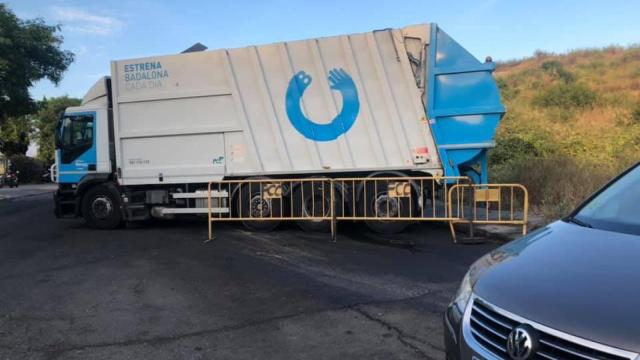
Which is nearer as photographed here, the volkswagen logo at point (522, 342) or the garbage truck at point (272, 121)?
the volkswagen logo at point (522, 342)

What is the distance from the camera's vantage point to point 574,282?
102 inches

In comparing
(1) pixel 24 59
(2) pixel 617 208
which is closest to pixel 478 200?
(2) pixel 617 208

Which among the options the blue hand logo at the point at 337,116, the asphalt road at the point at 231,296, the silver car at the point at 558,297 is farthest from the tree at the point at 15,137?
the silver car at the point at 558,297

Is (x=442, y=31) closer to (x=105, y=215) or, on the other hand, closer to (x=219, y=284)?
(x=219, y=284)

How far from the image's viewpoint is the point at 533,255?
121 inches

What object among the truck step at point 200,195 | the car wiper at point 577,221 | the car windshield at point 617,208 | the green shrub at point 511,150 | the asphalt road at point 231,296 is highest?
the green shrub at point 511,150

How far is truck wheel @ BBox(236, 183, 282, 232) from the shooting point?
11.2 metres

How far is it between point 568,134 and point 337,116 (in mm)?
11767

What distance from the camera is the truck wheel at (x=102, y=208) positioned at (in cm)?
1221

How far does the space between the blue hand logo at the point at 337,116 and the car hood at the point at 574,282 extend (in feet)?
24.8

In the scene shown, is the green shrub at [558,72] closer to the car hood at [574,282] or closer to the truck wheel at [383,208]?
the truck wheel at [383,208]

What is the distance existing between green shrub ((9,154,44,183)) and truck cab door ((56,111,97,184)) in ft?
103

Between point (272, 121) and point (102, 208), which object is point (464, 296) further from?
point (102, 208)

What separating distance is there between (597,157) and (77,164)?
46.5ft
